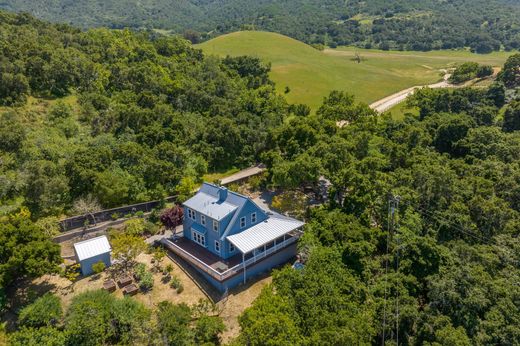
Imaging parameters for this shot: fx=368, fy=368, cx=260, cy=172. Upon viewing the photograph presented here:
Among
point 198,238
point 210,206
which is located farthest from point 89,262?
point 210,206

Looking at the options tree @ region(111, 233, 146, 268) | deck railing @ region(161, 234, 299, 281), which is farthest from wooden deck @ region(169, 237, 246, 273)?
tree @ region(111, 233, 146, 268)

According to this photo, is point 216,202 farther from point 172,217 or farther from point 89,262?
point 89,262

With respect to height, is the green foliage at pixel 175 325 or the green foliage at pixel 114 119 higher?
the green foliage at pixel 114 119

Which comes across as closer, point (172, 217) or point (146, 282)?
point (146, 282)

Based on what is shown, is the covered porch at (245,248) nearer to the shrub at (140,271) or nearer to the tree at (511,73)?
the shrub at (140,271)

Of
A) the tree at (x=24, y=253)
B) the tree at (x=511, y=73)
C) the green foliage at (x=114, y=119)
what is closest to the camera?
the tree at (x=24, y=253)

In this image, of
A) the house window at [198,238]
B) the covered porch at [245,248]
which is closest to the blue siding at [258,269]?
Answer: the covered porch at [245,248]

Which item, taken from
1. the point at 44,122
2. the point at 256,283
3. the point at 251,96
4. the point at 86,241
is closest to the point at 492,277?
the point at 256,283

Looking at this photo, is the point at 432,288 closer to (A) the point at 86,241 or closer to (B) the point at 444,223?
(B) the point at 444,223
